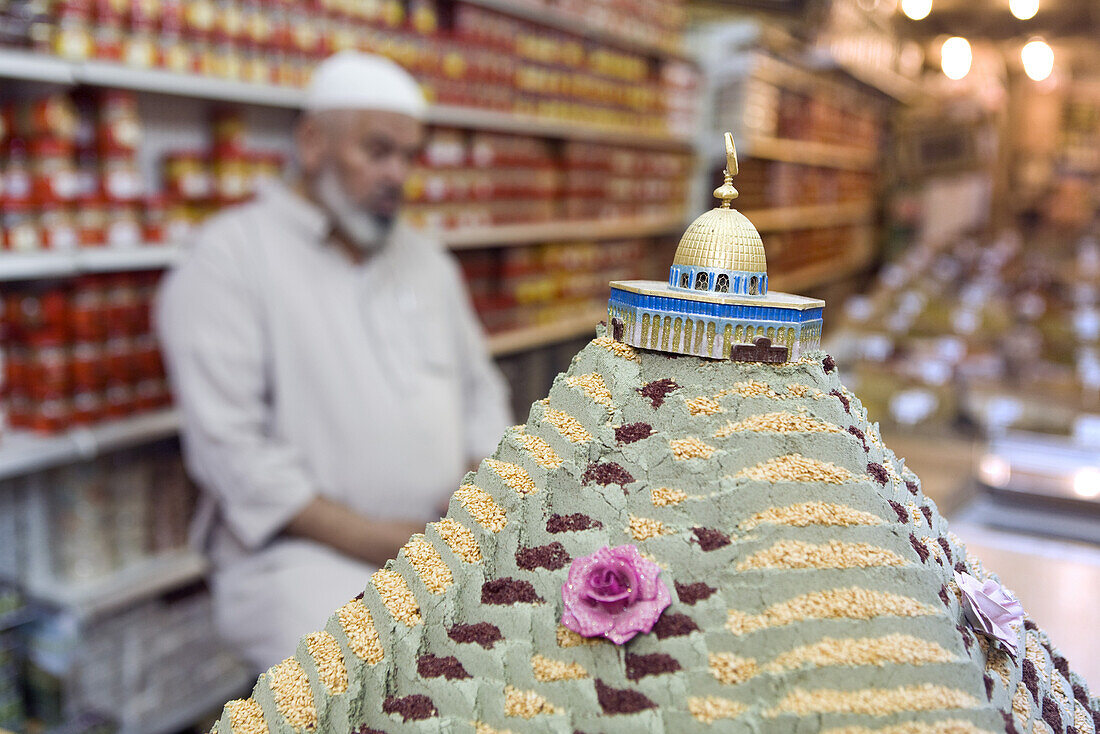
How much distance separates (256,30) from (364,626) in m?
1.95

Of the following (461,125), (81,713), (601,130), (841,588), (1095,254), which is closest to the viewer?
(841,588)

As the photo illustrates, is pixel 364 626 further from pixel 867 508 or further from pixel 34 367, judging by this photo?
pixel 34 367

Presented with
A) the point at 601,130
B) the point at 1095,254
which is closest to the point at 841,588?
the point at 601,130

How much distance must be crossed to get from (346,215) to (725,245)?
1.47m

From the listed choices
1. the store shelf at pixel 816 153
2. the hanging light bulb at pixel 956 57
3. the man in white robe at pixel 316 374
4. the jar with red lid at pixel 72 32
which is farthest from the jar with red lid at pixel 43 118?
the hanging light bulb at pixel 956 57

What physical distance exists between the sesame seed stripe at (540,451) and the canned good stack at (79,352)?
1.54 meters

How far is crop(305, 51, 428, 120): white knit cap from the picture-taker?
203 centimetres

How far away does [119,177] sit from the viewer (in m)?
2.00

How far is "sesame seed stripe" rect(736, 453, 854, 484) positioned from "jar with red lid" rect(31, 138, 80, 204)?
5.61 ft

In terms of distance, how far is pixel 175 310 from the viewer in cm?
188

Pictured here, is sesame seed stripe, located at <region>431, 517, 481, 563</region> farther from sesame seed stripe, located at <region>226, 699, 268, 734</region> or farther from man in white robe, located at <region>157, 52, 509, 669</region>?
man in white robe, located at <region>157, 52, 509, 669</region>

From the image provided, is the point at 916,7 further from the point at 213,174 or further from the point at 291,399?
the point at 291,399

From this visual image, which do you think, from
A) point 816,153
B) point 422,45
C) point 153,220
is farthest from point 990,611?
point 816,153

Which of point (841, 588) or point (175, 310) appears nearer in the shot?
point (841, 588)
